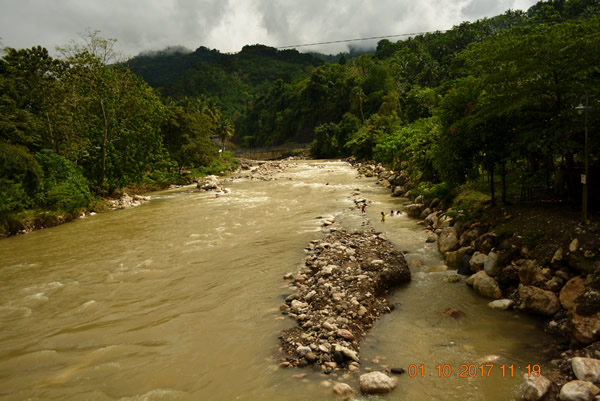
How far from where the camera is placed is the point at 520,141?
8797 mm

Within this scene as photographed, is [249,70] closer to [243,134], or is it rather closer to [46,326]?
[243,134]

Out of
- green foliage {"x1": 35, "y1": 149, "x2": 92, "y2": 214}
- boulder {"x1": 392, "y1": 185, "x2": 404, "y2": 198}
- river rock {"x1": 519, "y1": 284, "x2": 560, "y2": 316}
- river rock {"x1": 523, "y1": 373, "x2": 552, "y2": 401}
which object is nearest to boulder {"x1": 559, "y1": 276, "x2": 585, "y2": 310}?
river rock {"x1": 519, "y1": 284, "x2": 560, "y2": 316}

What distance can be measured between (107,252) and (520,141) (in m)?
14.6

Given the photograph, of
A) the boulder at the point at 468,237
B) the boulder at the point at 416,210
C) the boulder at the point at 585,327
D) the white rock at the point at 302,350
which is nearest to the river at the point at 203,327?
the white rock at the point at 302,350

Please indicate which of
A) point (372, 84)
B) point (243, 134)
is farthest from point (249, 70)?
point (372, 84)

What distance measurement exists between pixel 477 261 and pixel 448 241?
1.92 m

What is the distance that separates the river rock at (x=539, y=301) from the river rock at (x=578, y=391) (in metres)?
2.42

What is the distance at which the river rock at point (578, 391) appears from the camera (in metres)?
3.94

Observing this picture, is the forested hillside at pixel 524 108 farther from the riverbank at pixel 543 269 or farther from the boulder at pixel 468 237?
the boulder at pixel 468 237

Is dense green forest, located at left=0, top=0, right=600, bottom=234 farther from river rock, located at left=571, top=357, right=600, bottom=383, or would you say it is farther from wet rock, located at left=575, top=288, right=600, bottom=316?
river rock, located at left=571, top=357, right=600, bottom=383

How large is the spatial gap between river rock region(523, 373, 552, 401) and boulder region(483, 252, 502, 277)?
369 centimetres

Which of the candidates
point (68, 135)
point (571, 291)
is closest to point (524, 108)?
point (571, 291)

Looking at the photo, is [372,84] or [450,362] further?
[372,84]
